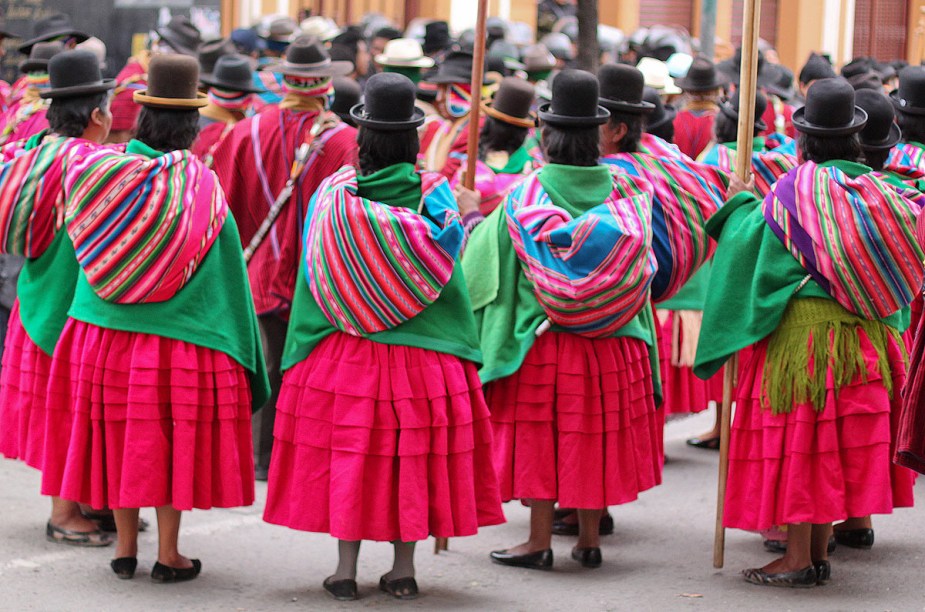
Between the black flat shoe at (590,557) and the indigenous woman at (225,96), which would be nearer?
the black flat shoe at (590,557)

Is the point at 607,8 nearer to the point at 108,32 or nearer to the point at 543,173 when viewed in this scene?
the point at 108,32

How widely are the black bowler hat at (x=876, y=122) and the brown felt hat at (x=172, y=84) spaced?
2.57 meters

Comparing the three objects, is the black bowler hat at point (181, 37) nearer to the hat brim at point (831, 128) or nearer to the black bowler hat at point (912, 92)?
the black bowler hat at point (912, 92)

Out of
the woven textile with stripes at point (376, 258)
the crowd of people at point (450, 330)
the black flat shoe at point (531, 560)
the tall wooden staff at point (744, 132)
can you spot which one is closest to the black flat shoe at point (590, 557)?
the crowd of people at point (450, 330)

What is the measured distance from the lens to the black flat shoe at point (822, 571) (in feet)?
19.3

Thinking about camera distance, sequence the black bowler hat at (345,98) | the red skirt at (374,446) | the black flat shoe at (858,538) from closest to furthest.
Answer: the red skirt at (374,446), the black flat shoe at (858,538), the black bowler hat at (345,98)

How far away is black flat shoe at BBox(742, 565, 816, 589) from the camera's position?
5.76 m

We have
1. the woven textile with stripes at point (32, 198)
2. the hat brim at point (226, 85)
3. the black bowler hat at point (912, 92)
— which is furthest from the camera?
the hat brim at point (226, 85)

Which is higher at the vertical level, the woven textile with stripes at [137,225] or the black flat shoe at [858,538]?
the woven textile with stripes at [137,225]

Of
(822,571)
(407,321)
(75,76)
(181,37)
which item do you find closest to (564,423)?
(407,321)

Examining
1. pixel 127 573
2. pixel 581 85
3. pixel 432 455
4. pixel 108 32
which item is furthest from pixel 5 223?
pixel 108 32

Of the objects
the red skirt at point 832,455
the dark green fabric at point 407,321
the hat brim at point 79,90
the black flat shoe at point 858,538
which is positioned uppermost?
the hat brim at point 79,90

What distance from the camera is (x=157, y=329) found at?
5.41m

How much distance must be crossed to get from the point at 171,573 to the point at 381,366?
1.10 meters
